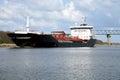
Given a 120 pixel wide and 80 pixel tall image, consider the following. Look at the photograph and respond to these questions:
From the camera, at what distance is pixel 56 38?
14138cm

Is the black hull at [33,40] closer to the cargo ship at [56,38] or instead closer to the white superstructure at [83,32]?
the cargo ship at [56,38]

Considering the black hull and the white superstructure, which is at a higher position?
the white superstructure

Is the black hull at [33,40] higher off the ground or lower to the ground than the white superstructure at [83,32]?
lower

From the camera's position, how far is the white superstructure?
539 feet

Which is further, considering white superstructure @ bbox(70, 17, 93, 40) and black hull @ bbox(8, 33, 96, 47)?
white superstructure @ bbox(70, 17, 93, 40)

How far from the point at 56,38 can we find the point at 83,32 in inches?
1030

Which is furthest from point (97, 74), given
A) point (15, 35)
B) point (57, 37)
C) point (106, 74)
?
point (57, 37)

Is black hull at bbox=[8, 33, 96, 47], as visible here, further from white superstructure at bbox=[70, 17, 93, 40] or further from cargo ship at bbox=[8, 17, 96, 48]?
white superstructure at bbox=[70, 17, 93, 40]

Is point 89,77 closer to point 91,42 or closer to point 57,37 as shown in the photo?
point 57,37

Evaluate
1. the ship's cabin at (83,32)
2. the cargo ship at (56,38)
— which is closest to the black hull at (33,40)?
the cargo ship at (56,38)

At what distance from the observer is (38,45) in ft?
443

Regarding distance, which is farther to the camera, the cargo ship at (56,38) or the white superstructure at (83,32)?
the white superstructure at (83,32)

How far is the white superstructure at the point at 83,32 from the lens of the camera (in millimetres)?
164375

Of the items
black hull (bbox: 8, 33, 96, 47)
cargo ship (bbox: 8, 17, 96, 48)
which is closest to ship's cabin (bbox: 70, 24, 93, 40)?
cargo ship (bbox: 8, 17, 96, 48)
